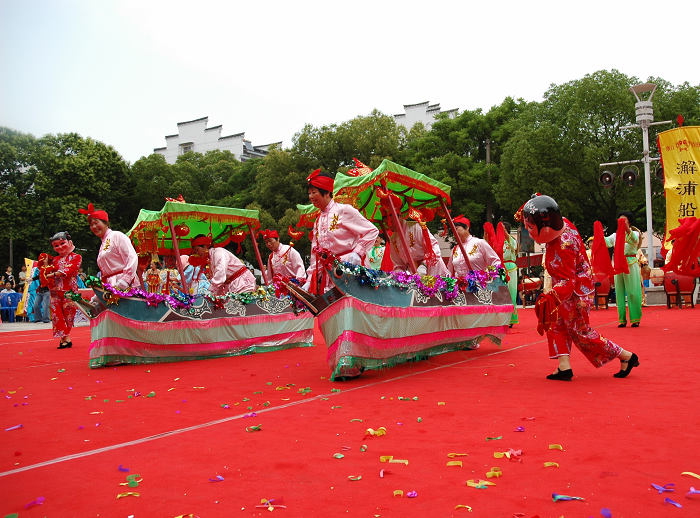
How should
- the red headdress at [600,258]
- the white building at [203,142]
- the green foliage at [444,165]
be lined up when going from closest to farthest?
the red headdress at [600,258], the green foliage at [444,165], the white building at [203,142]

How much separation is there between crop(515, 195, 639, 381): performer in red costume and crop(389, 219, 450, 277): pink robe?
7.96ft

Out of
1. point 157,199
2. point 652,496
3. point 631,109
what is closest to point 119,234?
point 652,496

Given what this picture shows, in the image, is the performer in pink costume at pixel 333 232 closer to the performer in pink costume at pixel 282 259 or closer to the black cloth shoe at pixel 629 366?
the black cloth shoe at pixel 629 366

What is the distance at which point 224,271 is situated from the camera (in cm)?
929

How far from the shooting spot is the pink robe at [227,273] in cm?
931

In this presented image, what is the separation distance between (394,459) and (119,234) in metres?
6.16

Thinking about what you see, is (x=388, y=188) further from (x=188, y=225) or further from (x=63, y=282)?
(x=63, y=282)

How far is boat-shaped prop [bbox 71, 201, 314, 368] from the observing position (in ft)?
25.1

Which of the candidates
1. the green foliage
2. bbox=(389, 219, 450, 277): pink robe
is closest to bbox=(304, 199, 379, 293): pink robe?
bbox=(389, 219, 450, 277): pink robe

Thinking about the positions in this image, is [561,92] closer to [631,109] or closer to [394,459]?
[631,109]

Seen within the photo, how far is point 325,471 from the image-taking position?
9.81ft

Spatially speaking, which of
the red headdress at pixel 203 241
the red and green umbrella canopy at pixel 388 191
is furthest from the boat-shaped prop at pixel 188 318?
the red and green umbrella canopy at pixel 388 191

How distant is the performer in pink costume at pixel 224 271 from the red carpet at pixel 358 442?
2.92 m

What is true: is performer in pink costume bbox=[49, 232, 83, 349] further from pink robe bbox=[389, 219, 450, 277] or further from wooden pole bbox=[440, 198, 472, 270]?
wooden pole bbox=[440, 198, 472, 270]
